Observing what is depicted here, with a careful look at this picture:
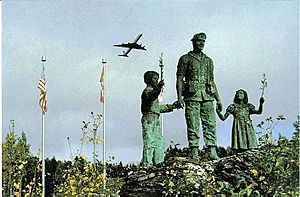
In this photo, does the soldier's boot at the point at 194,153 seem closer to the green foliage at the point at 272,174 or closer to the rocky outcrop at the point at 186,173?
the rocky outcrop at the point at 186,173

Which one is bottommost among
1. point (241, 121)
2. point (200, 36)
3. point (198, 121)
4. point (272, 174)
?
point (272, 174)

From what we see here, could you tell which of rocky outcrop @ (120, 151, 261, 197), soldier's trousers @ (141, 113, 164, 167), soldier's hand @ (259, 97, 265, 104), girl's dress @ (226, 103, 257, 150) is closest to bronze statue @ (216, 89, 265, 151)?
girl's dress @ (226, 103, 257, 150)

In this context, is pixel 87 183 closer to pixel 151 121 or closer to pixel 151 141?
pixel 151 141

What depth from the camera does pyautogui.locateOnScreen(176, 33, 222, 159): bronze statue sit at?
24.2 feet

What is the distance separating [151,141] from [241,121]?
1.42 metres

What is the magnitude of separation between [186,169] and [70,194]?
146cm

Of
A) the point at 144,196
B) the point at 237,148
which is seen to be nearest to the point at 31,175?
the point at 237,148

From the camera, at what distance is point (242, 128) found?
8.30m

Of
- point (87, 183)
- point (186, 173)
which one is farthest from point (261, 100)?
point (87, 183)

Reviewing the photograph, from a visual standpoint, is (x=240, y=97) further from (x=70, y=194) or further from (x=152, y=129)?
(x=70, y=194)

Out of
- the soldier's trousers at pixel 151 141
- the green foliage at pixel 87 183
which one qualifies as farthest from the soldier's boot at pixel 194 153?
the green foliage at pixel 87 183

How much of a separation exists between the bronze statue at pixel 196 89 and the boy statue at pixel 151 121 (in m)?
0.19

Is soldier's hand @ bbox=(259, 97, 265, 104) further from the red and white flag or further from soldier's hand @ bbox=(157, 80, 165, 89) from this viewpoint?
the red and white flag

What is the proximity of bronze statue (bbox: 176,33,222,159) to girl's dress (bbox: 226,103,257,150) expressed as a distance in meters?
0.78
